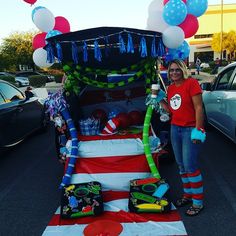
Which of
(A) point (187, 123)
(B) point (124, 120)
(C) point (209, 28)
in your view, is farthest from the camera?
(C) point (209, 28)

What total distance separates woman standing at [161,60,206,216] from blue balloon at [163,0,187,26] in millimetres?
713

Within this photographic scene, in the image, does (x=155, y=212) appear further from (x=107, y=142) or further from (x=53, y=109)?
(x=53, y=109)

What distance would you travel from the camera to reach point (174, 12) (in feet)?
12.7

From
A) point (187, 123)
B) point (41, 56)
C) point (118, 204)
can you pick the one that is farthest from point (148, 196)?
point (41, 56)

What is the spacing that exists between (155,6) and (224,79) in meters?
2.79

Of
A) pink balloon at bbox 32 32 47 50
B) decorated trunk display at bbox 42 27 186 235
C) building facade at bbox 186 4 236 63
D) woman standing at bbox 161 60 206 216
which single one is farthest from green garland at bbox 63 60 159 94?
building facade at bbox 186 4 236 63

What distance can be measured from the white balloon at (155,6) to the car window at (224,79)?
237 centimetres

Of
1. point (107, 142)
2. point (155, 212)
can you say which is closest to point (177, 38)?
point (107, 142)

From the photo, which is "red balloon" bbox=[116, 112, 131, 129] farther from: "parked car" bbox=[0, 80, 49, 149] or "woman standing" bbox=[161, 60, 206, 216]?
"parked car" bbox=[0, 80, 49, 149]

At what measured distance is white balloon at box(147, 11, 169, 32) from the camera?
4.09 metres

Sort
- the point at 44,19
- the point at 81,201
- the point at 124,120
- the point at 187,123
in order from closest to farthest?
1. the point at 187,123
2. the point at 81,201
3. the point at 44,19
4. the point at 124,120

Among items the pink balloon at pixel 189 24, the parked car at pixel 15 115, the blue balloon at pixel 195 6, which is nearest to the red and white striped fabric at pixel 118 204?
the pink balloon at pixel 189 24

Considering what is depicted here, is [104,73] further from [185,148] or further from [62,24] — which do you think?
[185,148]

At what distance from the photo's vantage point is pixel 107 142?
446cm
